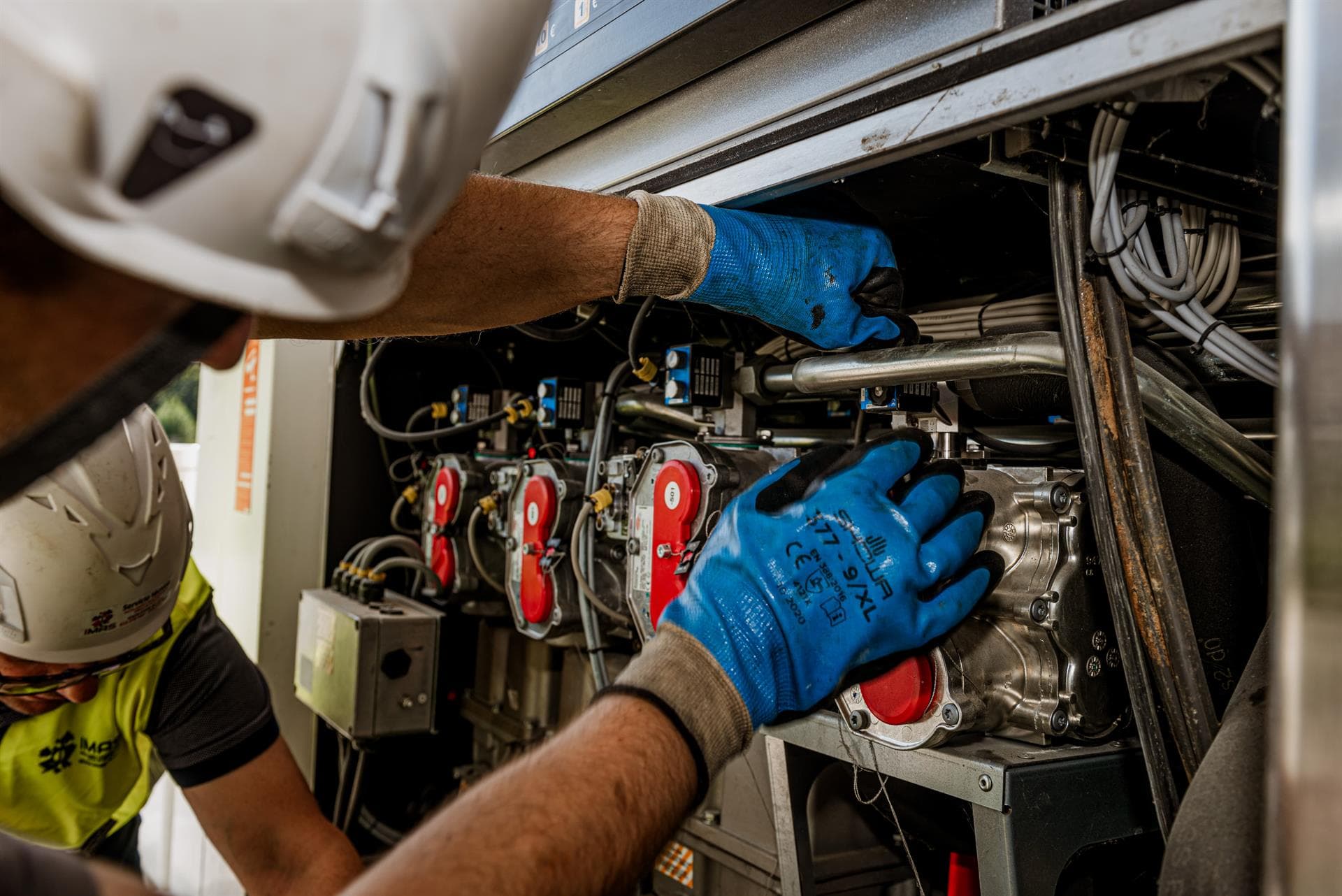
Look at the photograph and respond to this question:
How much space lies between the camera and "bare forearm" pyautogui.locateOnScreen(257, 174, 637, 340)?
3.73 ft

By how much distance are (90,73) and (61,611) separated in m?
1.16

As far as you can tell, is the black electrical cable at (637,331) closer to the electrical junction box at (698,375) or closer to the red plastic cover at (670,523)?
the electrical junction box at (698,375)

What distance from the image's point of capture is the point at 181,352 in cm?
57

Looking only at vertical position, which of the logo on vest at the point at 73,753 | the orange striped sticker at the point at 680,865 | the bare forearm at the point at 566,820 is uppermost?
the bare forearm at the point at 566,820

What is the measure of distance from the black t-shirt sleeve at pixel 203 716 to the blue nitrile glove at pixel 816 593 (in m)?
1.15

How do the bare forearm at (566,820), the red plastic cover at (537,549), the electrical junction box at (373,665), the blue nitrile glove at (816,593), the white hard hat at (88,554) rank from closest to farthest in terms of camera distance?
the bare forearm at (566,820) < the blue nitrile glove at (816,593) < the white hard hat at (88,554) < the red plastic cover at (537,549) < the electrical junction box at (373,665)

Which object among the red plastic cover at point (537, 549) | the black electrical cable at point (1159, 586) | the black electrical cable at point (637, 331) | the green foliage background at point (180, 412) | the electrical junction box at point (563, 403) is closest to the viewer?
the black electrical cable at point (1159, 586)

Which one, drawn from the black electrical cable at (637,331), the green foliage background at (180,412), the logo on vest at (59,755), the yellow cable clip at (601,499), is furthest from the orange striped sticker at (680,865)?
the green foliage background at (180,412)

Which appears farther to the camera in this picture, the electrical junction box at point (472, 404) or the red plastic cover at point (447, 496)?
the electrical junction box at point (472, 404)

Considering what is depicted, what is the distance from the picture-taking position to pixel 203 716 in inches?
69.6

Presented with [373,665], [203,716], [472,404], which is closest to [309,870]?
[203,716]

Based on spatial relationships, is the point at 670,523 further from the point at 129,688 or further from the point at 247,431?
the point at 247,431

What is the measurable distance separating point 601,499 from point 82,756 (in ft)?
3.45

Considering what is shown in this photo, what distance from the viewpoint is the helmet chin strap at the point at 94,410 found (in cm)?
54
